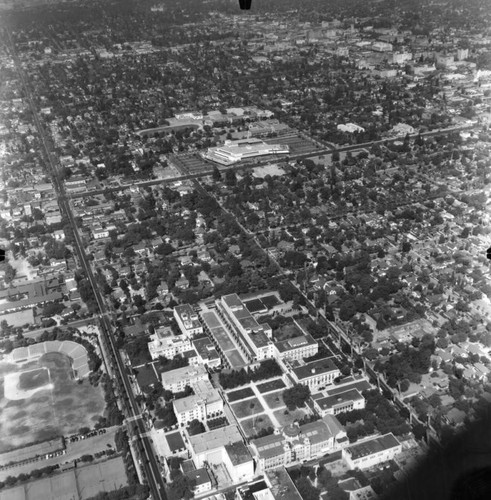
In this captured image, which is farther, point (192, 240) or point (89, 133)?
point (89, 133)

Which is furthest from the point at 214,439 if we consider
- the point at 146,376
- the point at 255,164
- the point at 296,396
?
the point at 255,164

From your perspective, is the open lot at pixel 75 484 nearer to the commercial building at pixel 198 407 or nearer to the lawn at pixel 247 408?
the commercial building at pixel 198 407

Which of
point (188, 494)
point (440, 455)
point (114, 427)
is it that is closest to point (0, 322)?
point (114, 427)

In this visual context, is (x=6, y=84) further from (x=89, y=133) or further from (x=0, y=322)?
(x=0, y=322)

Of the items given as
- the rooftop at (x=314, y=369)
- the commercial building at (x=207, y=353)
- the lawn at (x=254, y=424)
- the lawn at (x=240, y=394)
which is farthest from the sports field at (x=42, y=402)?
the rooftop at (x=314, y=369)

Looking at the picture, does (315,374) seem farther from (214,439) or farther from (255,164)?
(255,164)

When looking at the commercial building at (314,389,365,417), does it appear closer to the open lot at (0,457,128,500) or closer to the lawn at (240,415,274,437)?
the lawn at (240,415,274,437)
